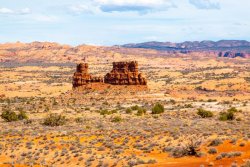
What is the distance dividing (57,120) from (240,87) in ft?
200

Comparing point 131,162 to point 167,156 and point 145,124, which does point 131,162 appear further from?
point 145,124

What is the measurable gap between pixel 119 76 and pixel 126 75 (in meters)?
1.50

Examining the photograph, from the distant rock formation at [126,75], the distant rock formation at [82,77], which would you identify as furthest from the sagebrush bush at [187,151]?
the distant rock formation at [82,77]

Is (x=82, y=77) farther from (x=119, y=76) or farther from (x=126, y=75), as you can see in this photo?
(x=126, y=75)

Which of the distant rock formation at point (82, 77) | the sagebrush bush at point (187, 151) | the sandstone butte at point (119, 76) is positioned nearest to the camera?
the sagebrush bush at point (187, 151)

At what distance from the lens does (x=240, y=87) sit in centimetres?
8931

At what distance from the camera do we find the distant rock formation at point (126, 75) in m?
76.4

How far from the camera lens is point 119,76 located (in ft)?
252

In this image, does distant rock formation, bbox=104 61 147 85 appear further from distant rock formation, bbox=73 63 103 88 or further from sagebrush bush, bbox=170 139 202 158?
sagebrush bush, bbox=170 139 202 158

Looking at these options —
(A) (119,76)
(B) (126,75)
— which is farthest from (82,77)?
(B) (126,75)

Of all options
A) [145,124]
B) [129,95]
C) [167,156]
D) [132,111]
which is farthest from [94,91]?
[167,156]

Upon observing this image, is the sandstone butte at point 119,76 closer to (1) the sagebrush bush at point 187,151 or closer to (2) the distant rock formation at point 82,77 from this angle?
(2) the distant rock formation at point 82,77

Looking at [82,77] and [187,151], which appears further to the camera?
[82,77]

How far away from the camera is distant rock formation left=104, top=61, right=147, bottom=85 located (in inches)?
3007
